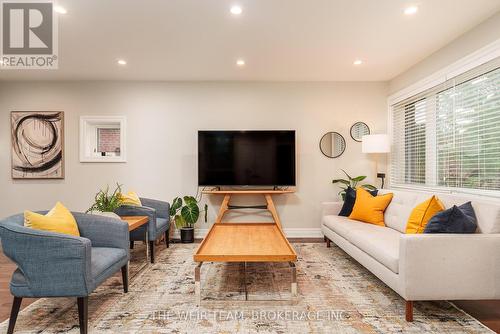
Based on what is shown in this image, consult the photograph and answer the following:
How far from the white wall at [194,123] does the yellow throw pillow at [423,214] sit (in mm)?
2075

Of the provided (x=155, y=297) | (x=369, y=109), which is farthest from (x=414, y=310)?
(x=369, y=109)

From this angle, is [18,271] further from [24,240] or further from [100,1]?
[100,1]

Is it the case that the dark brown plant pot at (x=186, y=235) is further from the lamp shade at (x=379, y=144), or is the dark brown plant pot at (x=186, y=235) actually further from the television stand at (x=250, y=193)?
the lamp shade at (x=379, y=144)

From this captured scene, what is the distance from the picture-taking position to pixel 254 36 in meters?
3.09

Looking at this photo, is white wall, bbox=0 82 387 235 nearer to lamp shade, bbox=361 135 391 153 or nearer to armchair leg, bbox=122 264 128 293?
lamp shade, bbox=361 135 391 153

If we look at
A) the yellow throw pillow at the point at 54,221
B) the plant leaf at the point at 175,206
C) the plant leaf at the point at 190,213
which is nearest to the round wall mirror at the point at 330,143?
the plant leaf at the point at 190,213

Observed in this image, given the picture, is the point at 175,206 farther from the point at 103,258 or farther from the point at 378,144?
the point at 378,144

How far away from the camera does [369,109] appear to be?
15.5 feet

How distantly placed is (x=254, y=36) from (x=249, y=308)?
2.59 m

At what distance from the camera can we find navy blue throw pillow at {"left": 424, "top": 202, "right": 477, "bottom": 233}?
7.06 ft

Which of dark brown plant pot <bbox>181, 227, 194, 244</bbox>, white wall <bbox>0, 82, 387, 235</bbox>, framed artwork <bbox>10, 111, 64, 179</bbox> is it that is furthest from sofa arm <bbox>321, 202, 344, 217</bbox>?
framed artwork <bbox>10, 111, 64, 179</bbox>

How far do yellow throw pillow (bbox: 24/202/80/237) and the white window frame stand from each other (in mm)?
3673

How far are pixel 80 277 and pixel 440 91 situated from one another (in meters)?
4.07

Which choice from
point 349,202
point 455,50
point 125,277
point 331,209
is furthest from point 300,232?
point 455,50
